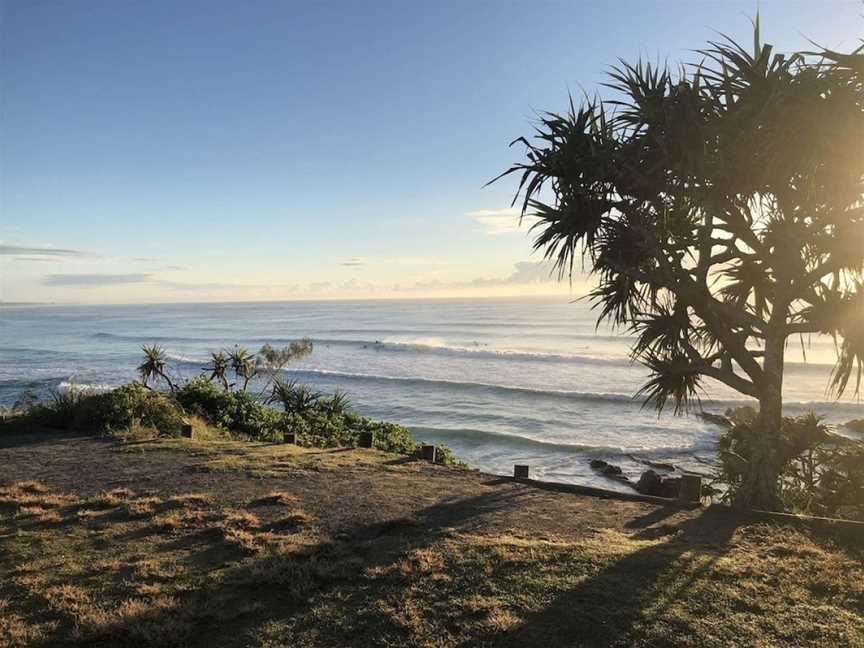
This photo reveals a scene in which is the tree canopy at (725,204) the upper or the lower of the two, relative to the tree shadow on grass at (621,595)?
upper

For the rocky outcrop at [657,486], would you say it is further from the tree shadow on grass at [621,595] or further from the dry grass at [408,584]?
the tree shadow on grass at [621,595]

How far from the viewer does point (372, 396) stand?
90.5 ft

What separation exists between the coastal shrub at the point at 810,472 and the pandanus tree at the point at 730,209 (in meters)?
0.43

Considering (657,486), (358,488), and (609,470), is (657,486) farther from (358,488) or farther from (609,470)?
(358,488)

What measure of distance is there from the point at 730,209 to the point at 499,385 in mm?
22774

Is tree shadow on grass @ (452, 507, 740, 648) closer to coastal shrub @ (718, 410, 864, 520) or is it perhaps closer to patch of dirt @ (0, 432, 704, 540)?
patch of dirt @ (0, 432, 704, 540)

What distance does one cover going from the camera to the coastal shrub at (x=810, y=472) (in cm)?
710

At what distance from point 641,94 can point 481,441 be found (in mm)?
13759

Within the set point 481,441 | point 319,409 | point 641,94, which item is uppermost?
point 641,94

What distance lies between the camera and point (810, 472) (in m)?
8.55

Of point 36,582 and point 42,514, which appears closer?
point 36,582

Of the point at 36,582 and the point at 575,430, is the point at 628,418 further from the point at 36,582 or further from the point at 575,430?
the point at 36,582

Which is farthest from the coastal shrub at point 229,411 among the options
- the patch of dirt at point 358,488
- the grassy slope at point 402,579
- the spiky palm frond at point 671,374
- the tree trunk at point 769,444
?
the tree trunk at point 769,444

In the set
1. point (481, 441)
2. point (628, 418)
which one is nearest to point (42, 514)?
point (481, 441)
